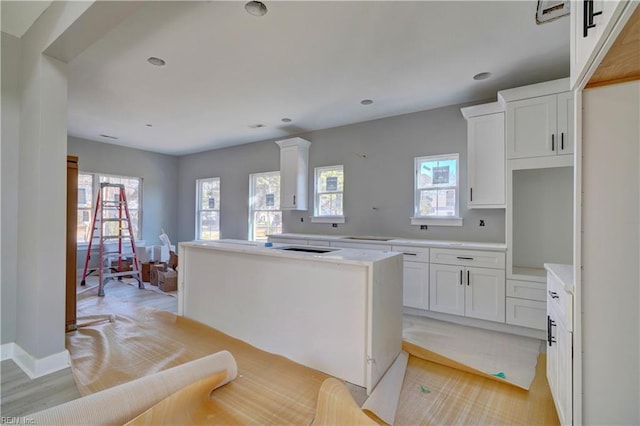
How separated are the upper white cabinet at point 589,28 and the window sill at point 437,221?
8.70ft

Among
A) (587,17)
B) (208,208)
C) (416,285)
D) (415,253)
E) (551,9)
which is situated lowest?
(416,285)

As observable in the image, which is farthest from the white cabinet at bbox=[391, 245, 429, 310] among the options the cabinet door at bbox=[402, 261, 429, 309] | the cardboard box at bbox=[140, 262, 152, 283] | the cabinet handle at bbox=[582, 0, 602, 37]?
the cardboard box at bbox=[140, 262, 152, 283]

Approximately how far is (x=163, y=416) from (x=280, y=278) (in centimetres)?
131

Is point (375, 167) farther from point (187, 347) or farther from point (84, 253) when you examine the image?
point (84, 253)

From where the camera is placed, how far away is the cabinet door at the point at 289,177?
5023mm

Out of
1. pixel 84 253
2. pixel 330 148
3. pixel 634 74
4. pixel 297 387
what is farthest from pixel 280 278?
pixel 84 253

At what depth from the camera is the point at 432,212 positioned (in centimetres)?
405

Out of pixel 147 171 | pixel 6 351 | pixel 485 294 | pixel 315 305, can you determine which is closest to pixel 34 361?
pixel 6 351

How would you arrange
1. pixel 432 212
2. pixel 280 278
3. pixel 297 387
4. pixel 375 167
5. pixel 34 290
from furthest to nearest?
pixel 375 167 → pixel 432 212 → pixel 280 278 → pixel 34 290 → pixel 297 387

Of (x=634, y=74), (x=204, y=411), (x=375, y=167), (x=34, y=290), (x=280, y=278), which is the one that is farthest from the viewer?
(x=375, y=167)

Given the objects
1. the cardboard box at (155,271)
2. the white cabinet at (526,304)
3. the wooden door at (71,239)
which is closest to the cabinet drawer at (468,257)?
the white cabinet at (526,304)

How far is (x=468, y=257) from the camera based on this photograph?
3.18m

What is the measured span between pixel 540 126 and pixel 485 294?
1764 mm

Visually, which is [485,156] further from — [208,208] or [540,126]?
[208,208]
